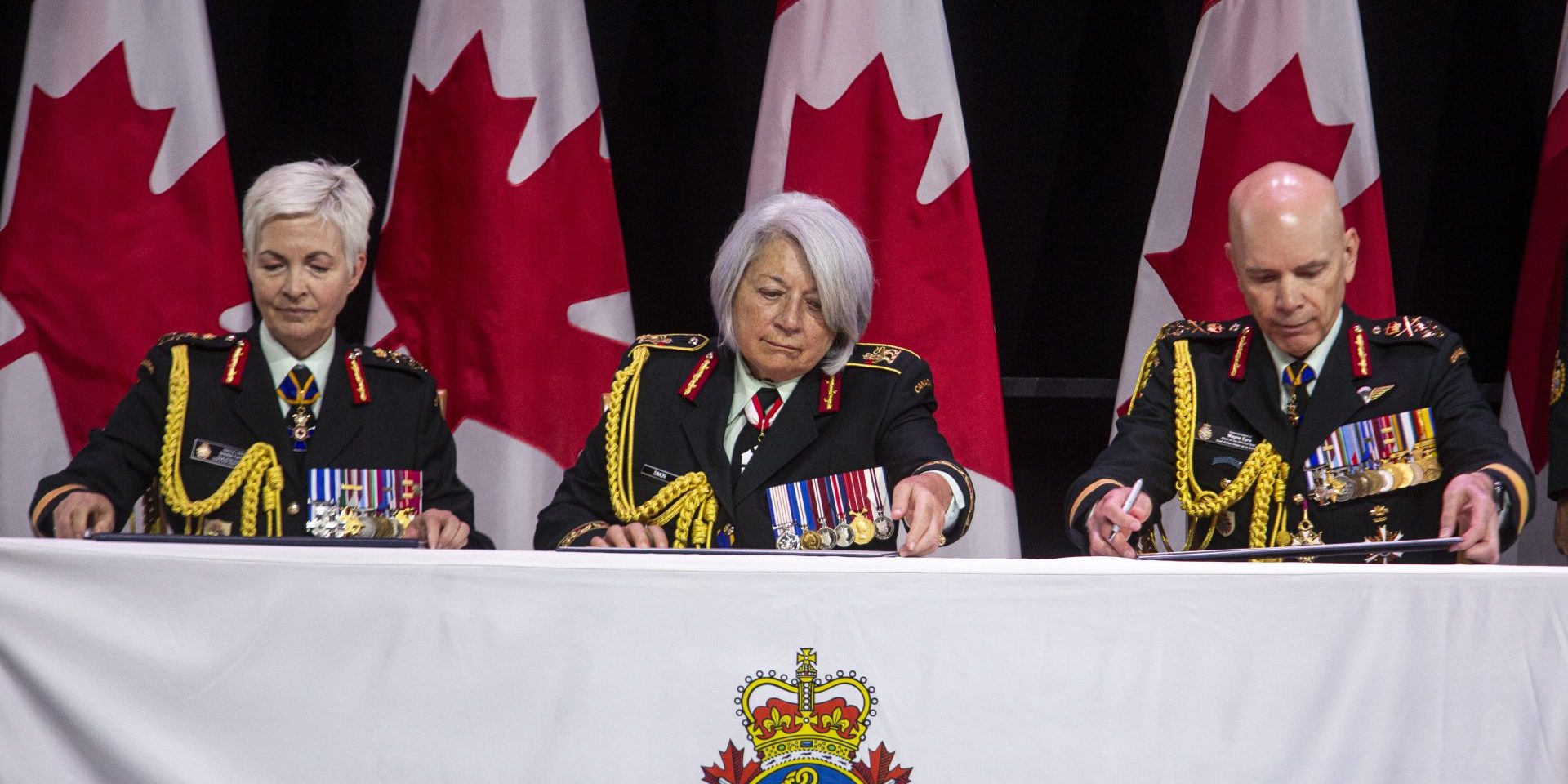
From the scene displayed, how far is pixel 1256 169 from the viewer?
273 centimetres

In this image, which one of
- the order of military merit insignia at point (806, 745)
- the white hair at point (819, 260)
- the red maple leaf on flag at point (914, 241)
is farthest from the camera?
the red maple leaf on flag at point (914, 241)

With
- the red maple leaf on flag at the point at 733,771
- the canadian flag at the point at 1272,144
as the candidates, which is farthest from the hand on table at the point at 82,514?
the canadian flag at the point at 1272,144

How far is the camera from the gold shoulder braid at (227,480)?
210cm

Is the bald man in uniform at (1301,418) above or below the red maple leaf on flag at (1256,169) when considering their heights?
below

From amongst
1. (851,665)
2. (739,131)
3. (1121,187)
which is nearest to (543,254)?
(739,131)

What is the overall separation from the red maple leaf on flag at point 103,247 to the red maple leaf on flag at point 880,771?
1.85m

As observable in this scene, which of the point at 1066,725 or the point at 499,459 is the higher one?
the point at 499,459

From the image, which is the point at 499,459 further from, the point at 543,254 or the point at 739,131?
the point at 739,131

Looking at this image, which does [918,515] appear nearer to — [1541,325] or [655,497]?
[655,497]

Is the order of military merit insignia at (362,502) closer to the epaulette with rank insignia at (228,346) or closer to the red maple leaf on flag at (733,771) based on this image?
the epaulette with rank insignia at (228,346)

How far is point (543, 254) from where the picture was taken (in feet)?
8.89

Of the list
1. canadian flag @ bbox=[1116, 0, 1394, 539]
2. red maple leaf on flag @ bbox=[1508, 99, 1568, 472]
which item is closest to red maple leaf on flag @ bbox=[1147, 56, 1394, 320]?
canadian flag @ bbox=[1116, 0, 1394, 539]

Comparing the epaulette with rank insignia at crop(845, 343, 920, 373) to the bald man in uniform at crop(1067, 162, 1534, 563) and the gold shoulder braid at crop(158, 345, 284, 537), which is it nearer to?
the bald man in uniform at crop(1067, 162, 1534, 563)

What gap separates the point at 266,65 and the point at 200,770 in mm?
2210
